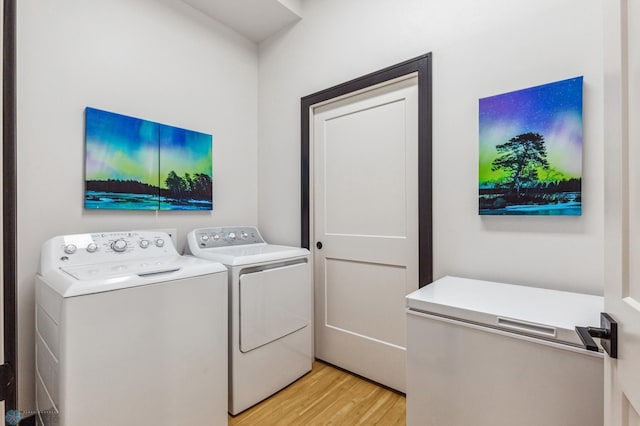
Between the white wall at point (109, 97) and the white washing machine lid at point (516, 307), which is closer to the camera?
the white washing machine lid at point (516, 307)

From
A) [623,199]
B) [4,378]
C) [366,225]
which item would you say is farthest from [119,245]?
[623,199]

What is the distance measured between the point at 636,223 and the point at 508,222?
1056 millimetres

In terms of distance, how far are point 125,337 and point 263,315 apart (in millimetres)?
771

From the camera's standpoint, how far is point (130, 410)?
129 centimetres

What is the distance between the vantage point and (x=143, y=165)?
6.65 feet

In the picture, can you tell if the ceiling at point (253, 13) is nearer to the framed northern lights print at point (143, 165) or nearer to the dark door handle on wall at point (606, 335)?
the framed northern lights print at point (143, 165)

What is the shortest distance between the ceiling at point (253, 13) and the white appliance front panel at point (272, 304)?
1976 mm

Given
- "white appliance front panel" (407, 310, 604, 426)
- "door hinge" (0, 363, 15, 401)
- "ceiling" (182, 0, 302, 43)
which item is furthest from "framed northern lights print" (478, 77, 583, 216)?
"door hinge" (0, 363, 15, 401)

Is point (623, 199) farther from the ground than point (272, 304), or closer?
farther from the ground

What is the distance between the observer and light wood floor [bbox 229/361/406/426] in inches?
67.6

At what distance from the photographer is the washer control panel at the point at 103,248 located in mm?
1551

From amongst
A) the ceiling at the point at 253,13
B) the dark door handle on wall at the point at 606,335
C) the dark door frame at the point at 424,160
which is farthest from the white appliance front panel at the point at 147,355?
the ceiling at the point at 253,13

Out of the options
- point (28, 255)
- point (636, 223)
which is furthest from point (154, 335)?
point (636, 223)

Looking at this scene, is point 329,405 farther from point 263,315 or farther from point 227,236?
point 227,236
